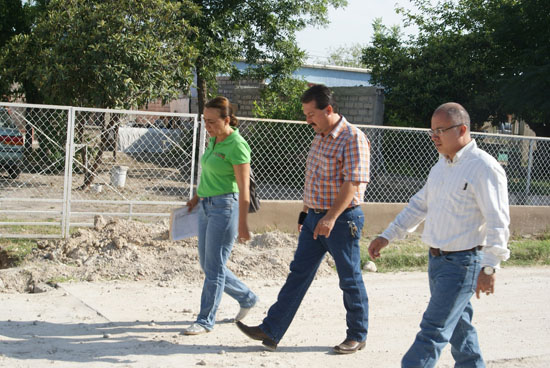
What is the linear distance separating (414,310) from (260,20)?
12836 millimetres

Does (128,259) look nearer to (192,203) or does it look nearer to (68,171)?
(68,171)

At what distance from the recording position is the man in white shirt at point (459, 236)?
3449 mm

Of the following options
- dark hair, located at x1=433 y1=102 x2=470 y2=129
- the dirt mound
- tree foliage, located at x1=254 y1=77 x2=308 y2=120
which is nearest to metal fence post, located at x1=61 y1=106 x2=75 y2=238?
the dirt mound

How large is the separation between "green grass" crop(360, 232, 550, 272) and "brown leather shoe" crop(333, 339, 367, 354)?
10.8ft

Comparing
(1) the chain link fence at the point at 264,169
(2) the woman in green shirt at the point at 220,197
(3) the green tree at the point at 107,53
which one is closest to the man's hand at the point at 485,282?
(2) the woman in green shirt at the point at 220,197

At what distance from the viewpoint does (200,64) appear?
54.4ft

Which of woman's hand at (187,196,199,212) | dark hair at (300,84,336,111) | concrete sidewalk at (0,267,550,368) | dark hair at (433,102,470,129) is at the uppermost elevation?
dark hair at (300,84,336,111)

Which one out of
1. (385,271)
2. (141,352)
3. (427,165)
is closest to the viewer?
(141,352)

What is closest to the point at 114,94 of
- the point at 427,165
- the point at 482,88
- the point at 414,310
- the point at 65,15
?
the point at 65,15

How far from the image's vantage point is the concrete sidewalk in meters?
4.57

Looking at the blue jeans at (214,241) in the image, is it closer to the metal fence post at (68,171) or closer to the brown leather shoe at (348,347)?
the brown leather shoe at (348,347)

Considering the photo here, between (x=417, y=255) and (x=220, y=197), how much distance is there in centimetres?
459

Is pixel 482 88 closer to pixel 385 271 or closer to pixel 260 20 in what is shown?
pixel 260 20

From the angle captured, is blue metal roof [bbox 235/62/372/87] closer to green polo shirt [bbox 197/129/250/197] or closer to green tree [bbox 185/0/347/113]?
green tree [bbox 185/0/347/113]
